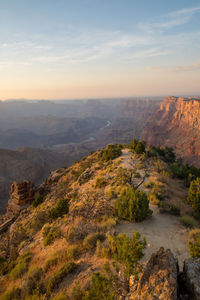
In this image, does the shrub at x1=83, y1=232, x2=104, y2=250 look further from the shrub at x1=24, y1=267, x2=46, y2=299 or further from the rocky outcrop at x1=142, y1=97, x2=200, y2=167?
the rocky outcrop at x1=142, y1=97, x2=200, y2=167

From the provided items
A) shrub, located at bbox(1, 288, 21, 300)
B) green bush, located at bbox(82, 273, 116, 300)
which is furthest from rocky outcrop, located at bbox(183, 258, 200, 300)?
shrub, located at bbox(1, 288, 21, 300)

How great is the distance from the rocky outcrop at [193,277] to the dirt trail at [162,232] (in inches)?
91.4

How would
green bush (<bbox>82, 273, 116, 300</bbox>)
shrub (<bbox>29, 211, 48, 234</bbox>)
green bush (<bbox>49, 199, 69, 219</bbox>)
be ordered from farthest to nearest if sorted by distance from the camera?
shrub (<bbox>29, 211, 48, 234</bbox>)
green bush (<bbox>49, 199, 69, 219</bbox>)
green bush (<bbox>82, 273, 116, 300</bbox>)

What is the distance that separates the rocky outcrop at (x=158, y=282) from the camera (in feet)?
12.2

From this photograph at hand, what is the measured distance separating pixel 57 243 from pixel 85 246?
7.56 ft

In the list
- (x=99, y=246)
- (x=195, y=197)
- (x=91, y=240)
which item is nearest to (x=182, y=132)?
(x=195, y=197)

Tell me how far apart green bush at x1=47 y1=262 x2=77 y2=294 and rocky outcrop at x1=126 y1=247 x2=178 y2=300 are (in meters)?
2.99

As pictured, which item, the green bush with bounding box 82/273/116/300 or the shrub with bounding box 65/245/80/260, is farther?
the shrub with bounding box 65/245/80/260

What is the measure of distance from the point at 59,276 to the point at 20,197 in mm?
21578

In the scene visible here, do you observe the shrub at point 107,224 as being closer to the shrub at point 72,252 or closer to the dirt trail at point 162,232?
the dirt trail at point 162,232

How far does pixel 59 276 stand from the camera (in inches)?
252

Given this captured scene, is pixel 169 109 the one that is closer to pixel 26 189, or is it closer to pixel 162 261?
pixel 26 189

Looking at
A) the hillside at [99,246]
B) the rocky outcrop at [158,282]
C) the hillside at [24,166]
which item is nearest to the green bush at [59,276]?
the hillside at [99,246]

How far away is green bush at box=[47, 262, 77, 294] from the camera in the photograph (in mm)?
6155
